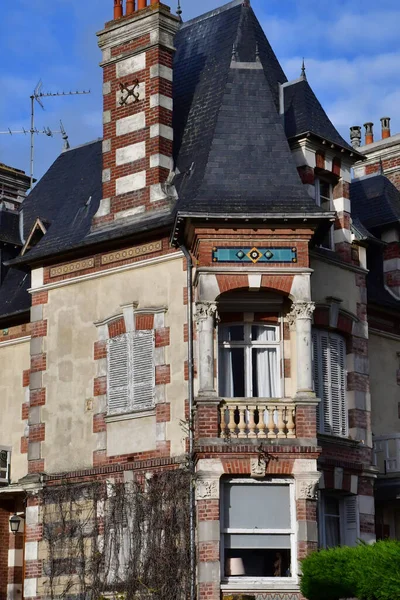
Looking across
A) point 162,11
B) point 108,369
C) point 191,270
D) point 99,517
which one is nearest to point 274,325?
point 191,270

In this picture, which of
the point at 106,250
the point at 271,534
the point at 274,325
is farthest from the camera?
the point at 106,250

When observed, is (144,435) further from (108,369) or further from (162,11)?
(162,11)

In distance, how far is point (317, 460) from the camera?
21859mm

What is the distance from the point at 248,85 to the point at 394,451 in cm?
777

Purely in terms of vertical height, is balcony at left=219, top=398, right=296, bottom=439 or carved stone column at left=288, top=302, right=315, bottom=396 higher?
carved stone column at left=288, top=302, right=315, bottom=396

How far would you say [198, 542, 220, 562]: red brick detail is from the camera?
790 inches

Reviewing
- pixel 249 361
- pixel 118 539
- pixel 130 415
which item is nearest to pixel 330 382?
pixel 249 361

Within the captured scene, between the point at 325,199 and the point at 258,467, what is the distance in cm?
638

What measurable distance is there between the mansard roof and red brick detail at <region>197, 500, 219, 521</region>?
7554 millimetres

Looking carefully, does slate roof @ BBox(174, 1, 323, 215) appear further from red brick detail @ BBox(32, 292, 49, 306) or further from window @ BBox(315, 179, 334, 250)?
red brick detail @ BBox(32, 292, 49, 306)

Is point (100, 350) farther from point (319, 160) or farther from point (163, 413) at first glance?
point (319, 160)

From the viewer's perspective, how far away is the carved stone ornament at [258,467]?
67.3ft

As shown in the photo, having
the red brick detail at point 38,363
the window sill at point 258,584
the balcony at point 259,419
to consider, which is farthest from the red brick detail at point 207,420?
the red brick detail at point 38,363

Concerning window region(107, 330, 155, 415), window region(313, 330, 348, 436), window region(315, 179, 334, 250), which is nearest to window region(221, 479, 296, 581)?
window region(313, 330, 348, 436)
